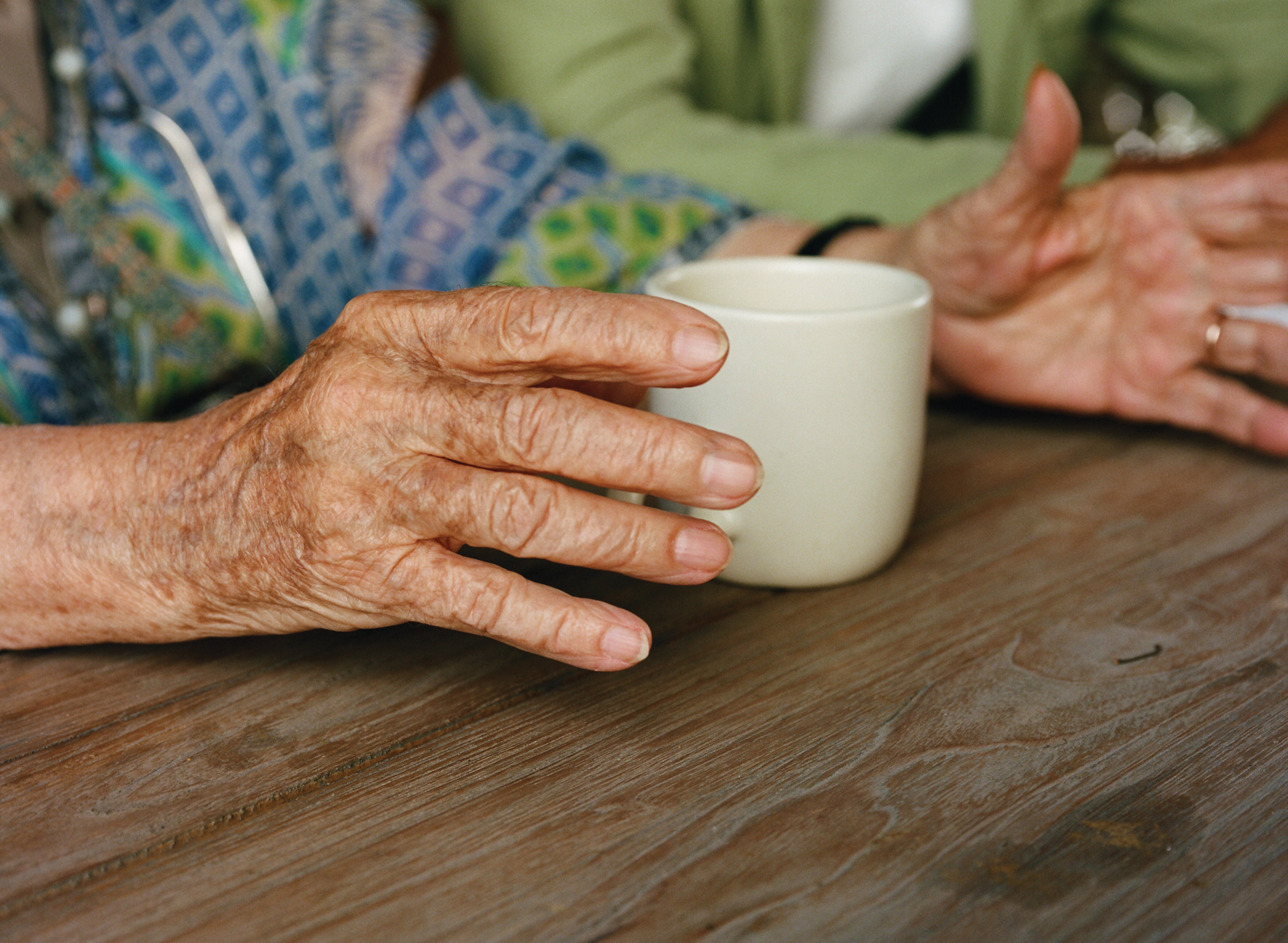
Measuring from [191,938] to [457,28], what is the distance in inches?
44.0

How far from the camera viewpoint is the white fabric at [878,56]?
1302 mm

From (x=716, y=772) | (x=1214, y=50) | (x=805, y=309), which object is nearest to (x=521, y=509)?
(x=716, y=772)

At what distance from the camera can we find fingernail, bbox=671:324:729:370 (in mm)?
406

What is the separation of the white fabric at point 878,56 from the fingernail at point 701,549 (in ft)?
3.60

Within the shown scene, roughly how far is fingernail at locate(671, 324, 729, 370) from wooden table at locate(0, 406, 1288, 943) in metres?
0.16

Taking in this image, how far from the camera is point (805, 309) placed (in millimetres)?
608

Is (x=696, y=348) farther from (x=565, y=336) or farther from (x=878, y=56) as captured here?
(x=878, y=56)

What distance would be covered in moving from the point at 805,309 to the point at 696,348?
22 cm

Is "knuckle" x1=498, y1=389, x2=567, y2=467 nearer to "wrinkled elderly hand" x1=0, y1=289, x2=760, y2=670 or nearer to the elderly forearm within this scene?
"wrinkled elderly hand" x1=0, y1=289, x2=760, y2=670

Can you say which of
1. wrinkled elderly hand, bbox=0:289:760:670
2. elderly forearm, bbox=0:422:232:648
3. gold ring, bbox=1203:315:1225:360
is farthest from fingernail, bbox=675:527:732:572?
gold ring, bbox=1203:315:1225:360

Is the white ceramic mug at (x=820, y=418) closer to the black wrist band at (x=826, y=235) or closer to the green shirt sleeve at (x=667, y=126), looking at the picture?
the black wrist band at (x=826, y=235)

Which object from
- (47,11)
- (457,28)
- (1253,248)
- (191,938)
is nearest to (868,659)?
(191,938)

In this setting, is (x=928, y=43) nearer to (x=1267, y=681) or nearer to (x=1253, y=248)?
(x=1253, y=248)

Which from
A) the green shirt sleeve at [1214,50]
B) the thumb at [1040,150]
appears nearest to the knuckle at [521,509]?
the thumb at [1040,150]
